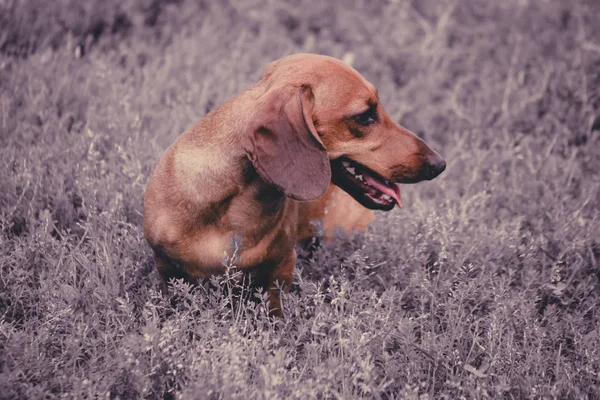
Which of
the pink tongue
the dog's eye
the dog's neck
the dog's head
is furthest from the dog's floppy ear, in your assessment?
the pink tongue

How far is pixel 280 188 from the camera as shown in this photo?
224 cm

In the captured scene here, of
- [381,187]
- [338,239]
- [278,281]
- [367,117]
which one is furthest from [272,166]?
[338,239]

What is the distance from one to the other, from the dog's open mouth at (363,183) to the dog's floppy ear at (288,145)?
0.27 meters

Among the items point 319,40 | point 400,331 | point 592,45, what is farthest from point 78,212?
point 592,45

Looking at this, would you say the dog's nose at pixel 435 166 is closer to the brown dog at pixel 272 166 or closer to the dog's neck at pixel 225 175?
the brown dog at pixel 272 166

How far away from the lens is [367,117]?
2498 millimetres

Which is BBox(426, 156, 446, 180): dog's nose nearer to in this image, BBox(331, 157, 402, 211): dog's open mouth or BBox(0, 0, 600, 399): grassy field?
BBox(331, 157, 402, 211): dog's open mouth

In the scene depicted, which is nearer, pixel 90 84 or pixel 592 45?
pixel 90 84

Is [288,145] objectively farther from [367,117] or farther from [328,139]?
[367,117]

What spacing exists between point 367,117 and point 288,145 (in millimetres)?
464

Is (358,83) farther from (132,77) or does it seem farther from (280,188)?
(132,77)

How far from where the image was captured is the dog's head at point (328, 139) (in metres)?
2.21

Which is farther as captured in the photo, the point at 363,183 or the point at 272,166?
the point at 363,183

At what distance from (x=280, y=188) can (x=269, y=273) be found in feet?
2.03
